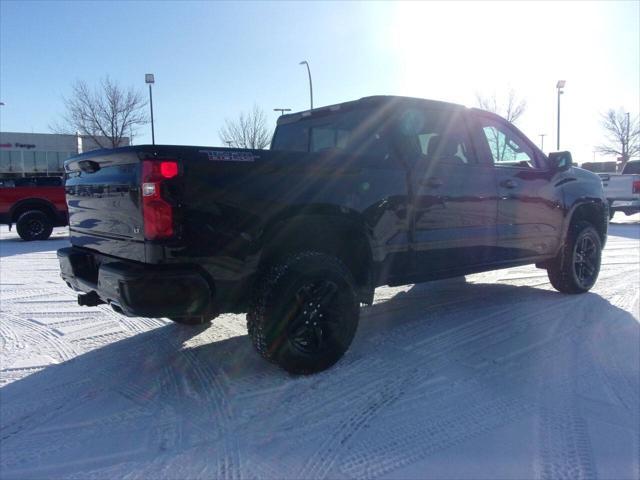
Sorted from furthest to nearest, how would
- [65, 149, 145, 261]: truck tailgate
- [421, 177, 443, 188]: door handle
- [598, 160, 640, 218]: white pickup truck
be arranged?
1. [598, 160, 640, 218]: white pickup truck
2. [421, 177, 443, 188]: door handle
3. [65, 149, 145, 261]: truck tailgate

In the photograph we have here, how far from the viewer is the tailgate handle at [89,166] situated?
10.6 feet

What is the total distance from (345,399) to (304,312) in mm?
637

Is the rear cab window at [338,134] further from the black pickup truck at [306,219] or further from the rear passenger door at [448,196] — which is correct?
the rear passenger door at [448,196]

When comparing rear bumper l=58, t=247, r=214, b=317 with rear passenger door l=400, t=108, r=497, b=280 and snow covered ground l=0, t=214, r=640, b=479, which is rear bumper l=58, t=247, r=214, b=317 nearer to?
snow covered ground l=0, t=214, r=640, b=479

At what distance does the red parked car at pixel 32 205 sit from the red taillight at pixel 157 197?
35.5ft

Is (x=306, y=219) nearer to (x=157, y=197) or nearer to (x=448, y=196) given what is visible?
(x=157, y=197)

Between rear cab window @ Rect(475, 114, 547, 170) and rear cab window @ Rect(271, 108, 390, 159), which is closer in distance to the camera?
rear cab window @ Rect(271, 108, 390, 159)

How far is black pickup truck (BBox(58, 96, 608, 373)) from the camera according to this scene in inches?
109

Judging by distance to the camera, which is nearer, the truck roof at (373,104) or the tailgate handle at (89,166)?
the tailgate handle at (89,166)

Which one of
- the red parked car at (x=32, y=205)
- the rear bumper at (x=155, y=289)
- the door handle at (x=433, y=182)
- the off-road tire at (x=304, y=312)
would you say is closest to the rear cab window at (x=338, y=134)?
the door handle at (x=433, y=182)

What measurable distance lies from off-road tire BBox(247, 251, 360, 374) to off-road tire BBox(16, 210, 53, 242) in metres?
11.1

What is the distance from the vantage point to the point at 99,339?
4.23 metres

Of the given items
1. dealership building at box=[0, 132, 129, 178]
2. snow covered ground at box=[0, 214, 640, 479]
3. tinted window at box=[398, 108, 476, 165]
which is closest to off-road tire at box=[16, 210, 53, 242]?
snow covered ground at box=[0, 214, 640, 479]

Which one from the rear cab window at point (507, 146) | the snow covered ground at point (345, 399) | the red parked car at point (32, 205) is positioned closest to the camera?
the snow covered ground at point (345, 399)
